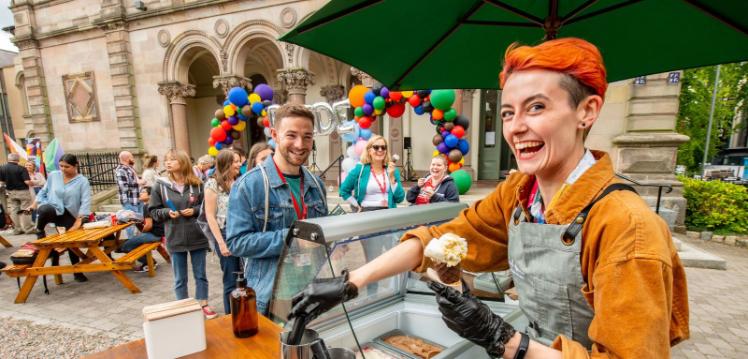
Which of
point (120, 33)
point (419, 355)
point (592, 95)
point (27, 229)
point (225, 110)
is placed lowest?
point (27, 229)

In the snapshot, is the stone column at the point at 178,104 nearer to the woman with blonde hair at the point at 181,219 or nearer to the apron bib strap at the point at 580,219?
the woman with blonde hair at the point at 181,219

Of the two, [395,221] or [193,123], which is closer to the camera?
[395,221]

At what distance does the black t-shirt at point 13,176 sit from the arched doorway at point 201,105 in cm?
745

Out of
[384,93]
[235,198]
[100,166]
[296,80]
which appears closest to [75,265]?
[235,198]

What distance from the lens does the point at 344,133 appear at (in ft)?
23.4

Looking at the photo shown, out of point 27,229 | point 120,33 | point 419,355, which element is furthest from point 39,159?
point 419,355

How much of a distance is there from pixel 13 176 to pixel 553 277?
1040 cm

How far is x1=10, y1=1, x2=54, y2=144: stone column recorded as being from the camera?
507 inches

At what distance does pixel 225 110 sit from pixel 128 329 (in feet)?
17.8

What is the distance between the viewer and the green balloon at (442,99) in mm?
5602

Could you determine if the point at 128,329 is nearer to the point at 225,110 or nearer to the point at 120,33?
the point at 225,110

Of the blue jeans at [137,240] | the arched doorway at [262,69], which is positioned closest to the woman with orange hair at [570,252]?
the blue jeans at [137,240]

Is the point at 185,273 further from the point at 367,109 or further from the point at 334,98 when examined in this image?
the point at 334,98

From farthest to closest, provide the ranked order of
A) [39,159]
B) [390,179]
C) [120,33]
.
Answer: [120,33] < [39,159] < [390,179]
